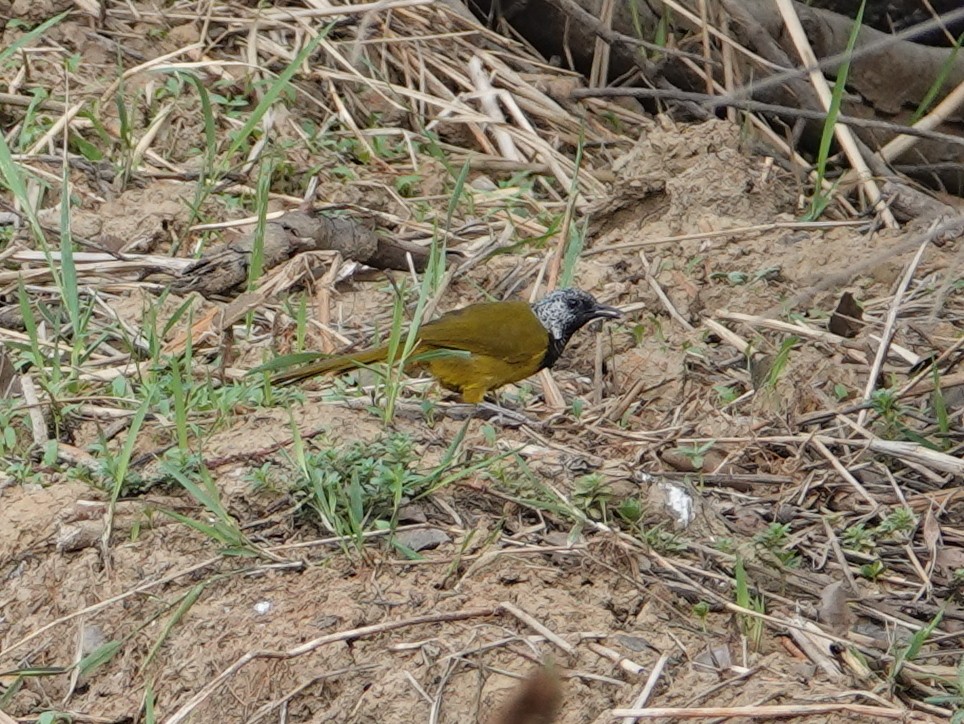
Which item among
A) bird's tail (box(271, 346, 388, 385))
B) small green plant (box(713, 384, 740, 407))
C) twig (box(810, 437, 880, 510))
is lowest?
small green plant (box(713, 384, 740, 407))

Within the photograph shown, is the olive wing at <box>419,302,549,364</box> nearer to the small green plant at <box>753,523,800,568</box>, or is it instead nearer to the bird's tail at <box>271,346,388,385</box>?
the bird's tail at <box>271,346,388,385</box>

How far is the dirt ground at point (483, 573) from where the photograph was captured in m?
3.16

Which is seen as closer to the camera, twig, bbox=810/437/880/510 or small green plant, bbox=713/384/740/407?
twig, bbox=810/437/880/510

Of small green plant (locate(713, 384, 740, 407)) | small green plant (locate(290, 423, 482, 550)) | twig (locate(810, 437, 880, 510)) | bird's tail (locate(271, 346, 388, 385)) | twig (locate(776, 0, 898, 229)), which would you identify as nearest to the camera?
small green plant (locate(290, 423, 482, 550))

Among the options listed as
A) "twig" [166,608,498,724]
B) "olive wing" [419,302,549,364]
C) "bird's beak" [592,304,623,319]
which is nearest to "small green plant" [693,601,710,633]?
"twig" [166,608,498,724]

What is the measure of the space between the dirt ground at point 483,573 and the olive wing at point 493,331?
0.20 m

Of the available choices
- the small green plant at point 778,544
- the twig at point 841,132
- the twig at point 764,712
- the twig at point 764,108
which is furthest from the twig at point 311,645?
the twig at point 841,132

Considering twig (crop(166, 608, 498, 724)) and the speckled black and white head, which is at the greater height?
twig (crop(166, 608, 498, 724))

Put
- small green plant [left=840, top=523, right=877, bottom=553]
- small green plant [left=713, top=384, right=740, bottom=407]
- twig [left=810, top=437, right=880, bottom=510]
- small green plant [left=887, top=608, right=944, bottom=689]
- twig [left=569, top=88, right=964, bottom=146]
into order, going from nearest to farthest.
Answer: twig [left=569, top=88, right=964, bottom=146] → small green plant [left=887, top=608, right=944, bottom=689] → small green plant [left=840, top=523, right=877, bottom=553] → twig [left=810, top=437, right=880, bottom=510] → small green plant [left=713, top=384, right=740, bottom=407]

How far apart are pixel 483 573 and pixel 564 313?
1.74 metres

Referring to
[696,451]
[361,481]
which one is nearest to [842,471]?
[696,451]

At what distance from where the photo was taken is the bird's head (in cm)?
502

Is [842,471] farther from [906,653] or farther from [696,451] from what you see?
[906,653]

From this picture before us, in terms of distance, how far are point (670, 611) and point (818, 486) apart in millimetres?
952
